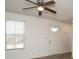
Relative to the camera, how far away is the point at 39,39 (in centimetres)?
827

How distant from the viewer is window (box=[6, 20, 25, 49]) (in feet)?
21.5

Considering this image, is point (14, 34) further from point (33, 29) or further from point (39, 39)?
point (39, 39)

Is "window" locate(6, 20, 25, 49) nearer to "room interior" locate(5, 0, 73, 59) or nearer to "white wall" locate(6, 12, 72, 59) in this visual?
"room interior" locate(5, 0, 73, 59)

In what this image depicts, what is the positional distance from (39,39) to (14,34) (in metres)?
2.00

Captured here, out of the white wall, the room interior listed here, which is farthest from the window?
the white wall

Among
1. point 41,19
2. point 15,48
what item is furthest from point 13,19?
point 41,19

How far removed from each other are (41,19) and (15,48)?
111 inches

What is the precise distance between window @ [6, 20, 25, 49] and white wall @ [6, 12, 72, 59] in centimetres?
25

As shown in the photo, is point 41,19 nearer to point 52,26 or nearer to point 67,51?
point 52,26

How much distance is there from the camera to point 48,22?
9.09 metres

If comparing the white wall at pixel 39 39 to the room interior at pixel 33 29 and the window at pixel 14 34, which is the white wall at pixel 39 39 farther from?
the window at pixel 14 34

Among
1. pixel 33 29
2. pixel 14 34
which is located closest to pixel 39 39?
pixel 33 29

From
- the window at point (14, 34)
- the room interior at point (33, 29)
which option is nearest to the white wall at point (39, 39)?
the room interior at point (33, 29)

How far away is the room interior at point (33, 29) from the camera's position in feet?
19.9
